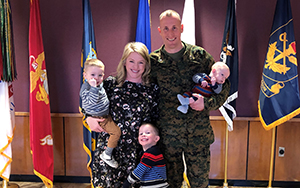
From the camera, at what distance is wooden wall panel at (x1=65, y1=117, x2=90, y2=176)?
3041mm

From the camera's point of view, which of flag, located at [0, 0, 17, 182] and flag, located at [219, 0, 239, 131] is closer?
flag, located at [0, 0, 17, 182]

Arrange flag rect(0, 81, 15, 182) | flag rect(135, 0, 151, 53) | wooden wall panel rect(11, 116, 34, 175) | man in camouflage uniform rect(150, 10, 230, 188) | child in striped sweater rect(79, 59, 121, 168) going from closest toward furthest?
child in striped sweater rect(79, 59, 121, 168)
man in camouflage uniform rect(150, 10, 230, 188)
flag rect(0, 81, 15, 182)
flag rect(135, 0, 151, 53)
wooden wall panel rect(11, 116, 34, 175)

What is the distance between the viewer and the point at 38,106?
264cm

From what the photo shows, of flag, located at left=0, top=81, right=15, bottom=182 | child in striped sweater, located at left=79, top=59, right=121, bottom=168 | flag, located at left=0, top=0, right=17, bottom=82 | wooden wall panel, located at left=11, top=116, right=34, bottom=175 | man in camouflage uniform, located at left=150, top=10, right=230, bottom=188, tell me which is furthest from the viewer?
wooden wall panel, located at left=11, top=116, right=34, bottom=175

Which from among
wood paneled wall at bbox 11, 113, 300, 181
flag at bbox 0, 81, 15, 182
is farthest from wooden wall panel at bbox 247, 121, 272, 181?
flag at bbox 0, 81, 15, 182

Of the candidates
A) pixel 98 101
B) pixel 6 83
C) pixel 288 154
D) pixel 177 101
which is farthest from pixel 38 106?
pixel 288 154

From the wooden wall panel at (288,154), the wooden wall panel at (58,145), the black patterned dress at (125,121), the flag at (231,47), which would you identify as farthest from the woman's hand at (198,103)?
the wooden wall panel at (58,145)

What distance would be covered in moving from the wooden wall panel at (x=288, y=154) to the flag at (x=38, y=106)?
277 cm

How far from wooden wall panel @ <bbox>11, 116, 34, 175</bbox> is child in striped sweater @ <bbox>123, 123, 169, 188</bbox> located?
1893mm

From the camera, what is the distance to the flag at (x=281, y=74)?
2.50 meters

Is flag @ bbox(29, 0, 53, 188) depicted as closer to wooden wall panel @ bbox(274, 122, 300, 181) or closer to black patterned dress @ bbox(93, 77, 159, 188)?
black patterned dress @ bbox(93, 77, 159, 188)

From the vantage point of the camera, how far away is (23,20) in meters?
2.91

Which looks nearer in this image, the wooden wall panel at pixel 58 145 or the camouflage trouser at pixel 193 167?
the camouflage trouser at pixel 193 167

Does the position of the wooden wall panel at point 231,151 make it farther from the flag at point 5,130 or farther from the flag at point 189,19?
the flag at point 5,130
